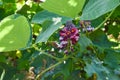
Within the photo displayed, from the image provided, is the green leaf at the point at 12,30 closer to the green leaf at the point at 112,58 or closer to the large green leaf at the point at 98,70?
the large green leaf at the point at 98,70

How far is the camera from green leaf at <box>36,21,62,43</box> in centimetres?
56

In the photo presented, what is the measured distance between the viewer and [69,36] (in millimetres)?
898

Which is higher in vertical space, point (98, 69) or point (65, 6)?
point (65, 6)

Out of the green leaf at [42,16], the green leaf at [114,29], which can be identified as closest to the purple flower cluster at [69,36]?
the green leaf at [42,16]

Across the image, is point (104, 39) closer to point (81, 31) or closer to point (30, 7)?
point (81, 31)

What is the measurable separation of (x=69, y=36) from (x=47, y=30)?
30cm

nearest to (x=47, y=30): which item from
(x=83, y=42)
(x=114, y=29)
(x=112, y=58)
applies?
(x=83, y=42)

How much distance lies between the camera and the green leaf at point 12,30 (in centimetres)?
55

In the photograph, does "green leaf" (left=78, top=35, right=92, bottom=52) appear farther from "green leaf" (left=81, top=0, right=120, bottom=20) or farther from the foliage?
"green leaf" (left=81, top=0, right=120, bottom=20)

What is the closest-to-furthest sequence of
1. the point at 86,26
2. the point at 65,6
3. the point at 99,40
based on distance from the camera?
the point at 65,6, the point at 86,26, the point at 99,40

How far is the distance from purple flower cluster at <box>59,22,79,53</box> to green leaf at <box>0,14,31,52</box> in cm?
28

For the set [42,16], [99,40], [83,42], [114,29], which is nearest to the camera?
[42,16]

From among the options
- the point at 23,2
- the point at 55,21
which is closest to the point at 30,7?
the point at 23,2

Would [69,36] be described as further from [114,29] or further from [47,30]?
[114,29]
